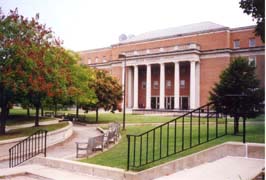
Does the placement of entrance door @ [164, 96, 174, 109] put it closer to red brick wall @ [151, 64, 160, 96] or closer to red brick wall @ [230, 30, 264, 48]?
red brick wall @ [151, 64, 160, 96]

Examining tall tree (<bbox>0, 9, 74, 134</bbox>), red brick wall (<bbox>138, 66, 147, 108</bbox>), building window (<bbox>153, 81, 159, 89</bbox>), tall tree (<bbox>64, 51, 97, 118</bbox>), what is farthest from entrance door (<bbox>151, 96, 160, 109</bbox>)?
tall tree (<bbox>0, 9, 74, 134</bbox>)

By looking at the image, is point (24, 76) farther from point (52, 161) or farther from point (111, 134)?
point (52, 161)

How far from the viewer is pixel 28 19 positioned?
549 inches

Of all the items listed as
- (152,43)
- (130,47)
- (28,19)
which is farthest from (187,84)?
(28,19)

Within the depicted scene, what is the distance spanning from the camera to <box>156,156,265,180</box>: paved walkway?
4.80m

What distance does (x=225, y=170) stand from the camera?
16.8 feet

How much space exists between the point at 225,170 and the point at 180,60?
31528mm

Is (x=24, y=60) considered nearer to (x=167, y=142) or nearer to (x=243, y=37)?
(x=167, y=142)

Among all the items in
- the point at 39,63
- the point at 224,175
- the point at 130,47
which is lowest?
the point at 224,175

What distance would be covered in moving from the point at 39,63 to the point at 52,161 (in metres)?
6.56

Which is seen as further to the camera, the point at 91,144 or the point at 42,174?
the point at 91,144

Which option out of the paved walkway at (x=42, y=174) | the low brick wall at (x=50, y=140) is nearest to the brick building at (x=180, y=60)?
the low brick wall at (x=50, y=140)

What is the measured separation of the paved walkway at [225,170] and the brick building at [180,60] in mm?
28097

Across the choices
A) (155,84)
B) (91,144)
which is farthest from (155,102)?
(91,144)
